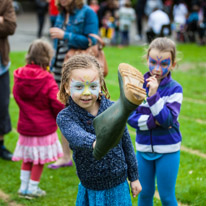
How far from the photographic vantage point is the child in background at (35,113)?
12.3 feet

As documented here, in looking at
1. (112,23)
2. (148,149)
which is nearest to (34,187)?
(148,149)

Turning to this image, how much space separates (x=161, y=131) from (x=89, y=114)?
854mm

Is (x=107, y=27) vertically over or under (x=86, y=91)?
under

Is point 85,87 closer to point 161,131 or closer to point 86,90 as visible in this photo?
point 86,90

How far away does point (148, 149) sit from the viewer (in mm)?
2971

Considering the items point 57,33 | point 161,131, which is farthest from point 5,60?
point 161,131

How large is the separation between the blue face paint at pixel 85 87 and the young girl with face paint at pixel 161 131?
2.22 ft

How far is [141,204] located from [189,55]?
418 inches

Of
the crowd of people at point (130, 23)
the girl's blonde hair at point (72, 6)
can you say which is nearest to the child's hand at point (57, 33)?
the girl's blonde hair at point (72, 6)

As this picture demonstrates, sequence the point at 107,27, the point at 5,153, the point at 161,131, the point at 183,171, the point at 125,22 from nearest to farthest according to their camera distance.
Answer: the point at 161,131 → the point at 183,171 → the point at 5,153 → the point at 125,22 → the point at 107,27

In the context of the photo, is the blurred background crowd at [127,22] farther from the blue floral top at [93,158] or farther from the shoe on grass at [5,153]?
the blue floral top at [93,158]

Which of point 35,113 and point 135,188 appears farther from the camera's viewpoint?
point 35,113

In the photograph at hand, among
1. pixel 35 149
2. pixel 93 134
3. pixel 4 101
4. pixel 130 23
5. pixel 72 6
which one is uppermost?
pixel 72 6

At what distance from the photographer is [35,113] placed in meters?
3.84
